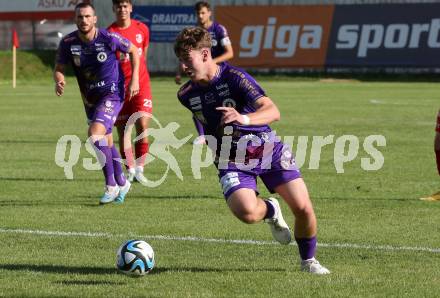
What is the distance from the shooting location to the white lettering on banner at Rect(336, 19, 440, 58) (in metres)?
37.4

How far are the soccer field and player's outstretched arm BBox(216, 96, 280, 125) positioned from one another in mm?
1137

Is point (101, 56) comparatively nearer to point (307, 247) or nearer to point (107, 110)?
point (107, 110)

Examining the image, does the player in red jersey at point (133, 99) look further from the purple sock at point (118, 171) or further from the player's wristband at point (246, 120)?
the player's wristband at point (246, 120)

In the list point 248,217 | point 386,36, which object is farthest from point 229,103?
point 386,36

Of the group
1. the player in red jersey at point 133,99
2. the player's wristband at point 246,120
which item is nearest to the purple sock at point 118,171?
the player in red jersey at point 133,99

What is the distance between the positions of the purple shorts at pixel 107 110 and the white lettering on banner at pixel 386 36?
2785 centimetres

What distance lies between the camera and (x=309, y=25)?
39.3 m

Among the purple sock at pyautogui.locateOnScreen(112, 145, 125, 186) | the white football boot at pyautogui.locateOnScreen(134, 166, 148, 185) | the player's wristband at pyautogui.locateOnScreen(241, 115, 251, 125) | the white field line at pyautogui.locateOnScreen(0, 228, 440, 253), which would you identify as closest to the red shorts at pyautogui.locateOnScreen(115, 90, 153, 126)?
the white football boot at pyautogui.locateOnScreen(134, 166, 148, 185)

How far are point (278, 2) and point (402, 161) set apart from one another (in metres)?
26.6

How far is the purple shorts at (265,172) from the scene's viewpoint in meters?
7.18

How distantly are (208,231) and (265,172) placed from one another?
73.1 inches

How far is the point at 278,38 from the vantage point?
3962cm

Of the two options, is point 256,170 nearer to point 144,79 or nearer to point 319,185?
point 319,185

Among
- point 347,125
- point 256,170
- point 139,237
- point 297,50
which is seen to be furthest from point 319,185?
point 297,50
